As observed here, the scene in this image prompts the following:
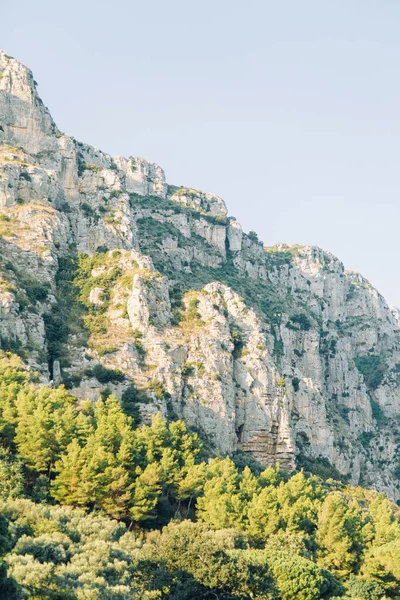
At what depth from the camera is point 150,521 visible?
2377 inches

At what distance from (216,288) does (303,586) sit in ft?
229

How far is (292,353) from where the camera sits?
143125 mm

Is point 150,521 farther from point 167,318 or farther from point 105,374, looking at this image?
point 167,318

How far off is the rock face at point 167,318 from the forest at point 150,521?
11.6 m

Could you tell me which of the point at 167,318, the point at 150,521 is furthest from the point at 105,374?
the point at 150,521

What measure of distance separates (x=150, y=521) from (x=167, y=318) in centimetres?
4381

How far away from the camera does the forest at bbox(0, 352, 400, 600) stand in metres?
40.9

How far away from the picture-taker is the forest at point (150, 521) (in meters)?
40.9

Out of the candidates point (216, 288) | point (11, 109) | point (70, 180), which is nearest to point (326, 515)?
point (216, 288)

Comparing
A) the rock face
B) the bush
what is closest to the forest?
the bush

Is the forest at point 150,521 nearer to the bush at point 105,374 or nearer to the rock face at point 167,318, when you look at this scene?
the bush at point 105,374

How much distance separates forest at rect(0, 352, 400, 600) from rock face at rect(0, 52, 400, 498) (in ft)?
37.9

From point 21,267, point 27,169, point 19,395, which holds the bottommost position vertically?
point 19,395

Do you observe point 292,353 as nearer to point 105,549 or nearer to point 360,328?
point 360,328
